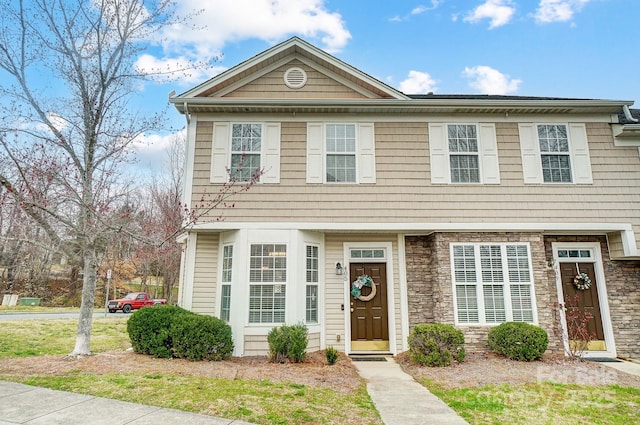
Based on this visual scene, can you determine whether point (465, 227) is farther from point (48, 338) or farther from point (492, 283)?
point (48, 338)

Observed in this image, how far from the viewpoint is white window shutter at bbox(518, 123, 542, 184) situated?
Answer: 870 cm

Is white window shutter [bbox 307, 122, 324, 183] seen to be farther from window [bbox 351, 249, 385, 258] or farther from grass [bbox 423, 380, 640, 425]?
grass [bbox 423, 380, 640, 425]

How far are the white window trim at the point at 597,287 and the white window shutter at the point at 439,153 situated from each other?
3.37 meters

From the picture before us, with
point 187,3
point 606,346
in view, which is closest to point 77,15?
point 187,3

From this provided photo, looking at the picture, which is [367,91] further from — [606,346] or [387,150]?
[606,346]

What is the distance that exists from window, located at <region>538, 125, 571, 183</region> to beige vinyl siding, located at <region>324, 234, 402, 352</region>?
4.11 m

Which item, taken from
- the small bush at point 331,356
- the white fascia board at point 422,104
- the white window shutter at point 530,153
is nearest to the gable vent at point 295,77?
the white fascia board at point 422,104

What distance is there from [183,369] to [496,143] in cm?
856

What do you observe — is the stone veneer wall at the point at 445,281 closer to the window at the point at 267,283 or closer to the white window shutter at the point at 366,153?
the white window shutter at the point at 366,153

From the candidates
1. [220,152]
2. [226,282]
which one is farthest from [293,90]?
[226,282]

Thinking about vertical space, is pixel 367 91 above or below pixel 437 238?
above

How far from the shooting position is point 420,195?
856cm

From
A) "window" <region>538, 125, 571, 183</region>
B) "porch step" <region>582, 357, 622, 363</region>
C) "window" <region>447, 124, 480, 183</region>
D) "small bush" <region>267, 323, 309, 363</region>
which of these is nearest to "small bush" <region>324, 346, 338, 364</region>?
"small bush" <region>267, 323, 309, 363</region>

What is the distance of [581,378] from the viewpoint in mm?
6531
